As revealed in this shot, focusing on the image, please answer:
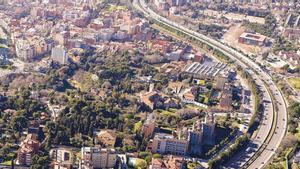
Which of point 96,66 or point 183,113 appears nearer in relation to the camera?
point 183,113

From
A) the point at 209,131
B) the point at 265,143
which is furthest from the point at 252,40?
the point at 209,131

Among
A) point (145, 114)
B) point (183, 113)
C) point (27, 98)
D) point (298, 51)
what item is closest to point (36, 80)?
point (27, 98)

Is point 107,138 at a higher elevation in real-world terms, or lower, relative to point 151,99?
lower

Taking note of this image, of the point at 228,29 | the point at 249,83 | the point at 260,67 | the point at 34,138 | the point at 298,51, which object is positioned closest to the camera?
the point at 34,138

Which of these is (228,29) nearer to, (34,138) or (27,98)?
(27,98)

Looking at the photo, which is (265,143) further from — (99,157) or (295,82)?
(295,82)

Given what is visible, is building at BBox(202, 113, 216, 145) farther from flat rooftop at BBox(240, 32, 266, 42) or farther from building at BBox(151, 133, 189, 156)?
flat rooftop at BBox(240, 32, 266, 42)

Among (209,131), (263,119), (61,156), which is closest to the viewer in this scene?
(61,156)

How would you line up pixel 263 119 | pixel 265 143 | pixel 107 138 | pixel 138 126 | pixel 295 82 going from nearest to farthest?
pixel 107 138 → pixel 265 143 → pixel 138 126 → pixel 263 119 → pixel 295 82
